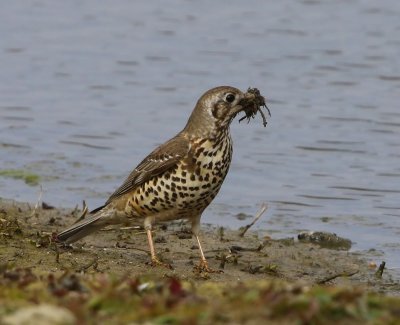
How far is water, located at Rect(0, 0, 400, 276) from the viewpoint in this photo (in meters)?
14.3

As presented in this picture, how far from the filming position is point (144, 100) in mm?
18297

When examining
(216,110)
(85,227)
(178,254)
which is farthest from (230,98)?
(85,227)

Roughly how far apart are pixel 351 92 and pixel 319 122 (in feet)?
4.66

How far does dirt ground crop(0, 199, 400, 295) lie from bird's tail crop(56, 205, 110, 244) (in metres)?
0.10

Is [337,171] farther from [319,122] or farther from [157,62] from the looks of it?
[157,62]

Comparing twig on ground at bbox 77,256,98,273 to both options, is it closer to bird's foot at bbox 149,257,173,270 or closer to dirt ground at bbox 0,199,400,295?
dirt ground at bbox 0,199,400,295

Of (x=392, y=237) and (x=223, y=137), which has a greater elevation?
(x=223, y=137)

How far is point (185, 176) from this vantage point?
10.3m

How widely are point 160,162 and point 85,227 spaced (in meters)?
1.01

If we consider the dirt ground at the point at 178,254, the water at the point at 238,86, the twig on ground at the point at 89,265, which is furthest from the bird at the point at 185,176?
the water at the point at 238,86

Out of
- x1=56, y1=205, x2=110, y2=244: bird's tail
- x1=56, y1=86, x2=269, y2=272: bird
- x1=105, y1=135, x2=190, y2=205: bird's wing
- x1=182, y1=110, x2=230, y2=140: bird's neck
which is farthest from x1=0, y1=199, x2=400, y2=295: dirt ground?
x1=182, y1=110, x2=230, y2=140: bird's neck

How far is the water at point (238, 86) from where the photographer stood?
14320 millimetres

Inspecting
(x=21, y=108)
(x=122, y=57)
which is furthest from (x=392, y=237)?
(x=122, y=57)

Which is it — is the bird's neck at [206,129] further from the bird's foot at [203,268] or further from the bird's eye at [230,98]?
the bird's foot at [203,268]
